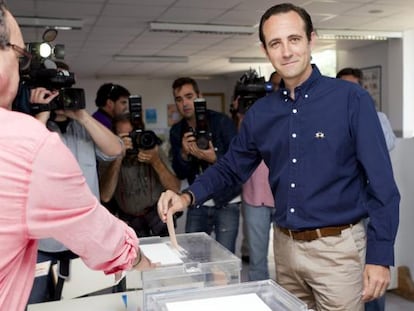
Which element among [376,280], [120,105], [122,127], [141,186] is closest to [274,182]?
[376,280]

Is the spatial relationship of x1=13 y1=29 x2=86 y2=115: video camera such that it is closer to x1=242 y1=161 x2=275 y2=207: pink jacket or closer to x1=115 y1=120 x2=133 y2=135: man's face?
x1=115 y1=120 x2=133 y2=135: man's face

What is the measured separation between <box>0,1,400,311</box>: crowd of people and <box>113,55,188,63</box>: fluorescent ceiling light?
20.1 ft

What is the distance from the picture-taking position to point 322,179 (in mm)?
1486

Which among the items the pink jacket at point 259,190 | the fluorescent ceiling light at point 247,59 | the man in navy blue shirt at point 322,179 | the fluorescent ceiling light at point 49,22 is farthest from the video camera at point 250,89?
the fluorescent ceiling light at point 247,59

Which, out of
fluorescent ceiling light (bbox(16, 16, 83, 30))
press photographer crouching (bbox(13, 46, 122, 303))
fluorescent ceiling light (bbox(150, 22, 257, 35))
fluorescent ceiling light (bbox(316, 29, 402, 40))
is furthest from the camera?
fluorescent ceiling light (bbox(316, 29, 402, 40))

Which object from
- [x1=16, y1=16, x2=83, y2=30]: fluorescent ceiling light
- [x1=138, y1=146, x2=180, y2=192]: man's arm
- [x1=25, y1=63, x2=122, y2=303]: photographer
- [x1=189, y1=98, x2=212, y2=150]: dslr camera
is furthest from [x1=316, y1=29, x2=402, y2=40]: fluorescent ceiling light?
[x1=25, y1=63, x2=122, y2=303]: photographer

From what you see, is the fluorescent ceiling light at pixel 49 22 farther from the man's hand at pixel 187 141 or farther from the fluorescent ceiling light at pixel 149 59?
the man's hand at pixel 187 141

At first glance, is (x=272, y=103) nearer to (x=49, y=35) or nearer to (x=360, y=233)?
(x=360, y=233)

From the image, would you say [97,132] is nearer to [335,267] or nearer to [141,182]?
[141,182]

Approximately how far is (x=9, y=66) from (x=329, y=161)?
1.01 metres

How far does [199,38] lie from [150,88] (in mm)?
6014

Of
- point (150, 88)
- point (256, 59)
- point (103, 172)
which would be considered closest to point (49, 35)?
point (103, 172)

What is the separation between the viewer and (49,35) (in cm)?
186

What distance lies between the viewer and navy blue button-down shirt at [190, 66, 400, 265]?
1.37 metres
